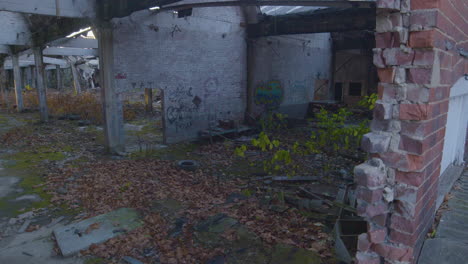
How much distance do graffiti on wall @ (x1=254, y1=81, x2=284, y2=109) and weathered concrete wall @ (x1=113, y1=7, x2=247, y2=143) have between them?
2.77 feet

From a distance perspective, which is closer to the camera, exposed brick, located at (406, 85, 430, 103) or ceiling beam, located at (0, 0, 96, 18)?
exposed brick, located at (406, 85, 430, 103)

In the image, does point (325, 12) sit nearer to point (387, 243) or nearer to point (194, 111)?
point (194, 111)

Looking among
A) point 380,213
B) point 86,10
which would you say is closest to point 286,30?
point 86,10

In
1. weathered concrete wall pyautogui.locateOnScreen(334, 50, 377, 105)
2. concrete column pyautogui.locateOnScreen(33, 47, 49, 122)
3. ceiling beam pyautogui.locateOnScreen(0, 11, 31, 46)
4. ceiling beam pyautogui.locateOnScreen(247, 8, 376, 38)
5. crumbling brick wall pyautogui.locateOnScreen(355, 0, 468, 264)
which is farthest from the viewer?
weathered concrete wall pyautogui.locateOnScreen(334, 50, 377, 105)

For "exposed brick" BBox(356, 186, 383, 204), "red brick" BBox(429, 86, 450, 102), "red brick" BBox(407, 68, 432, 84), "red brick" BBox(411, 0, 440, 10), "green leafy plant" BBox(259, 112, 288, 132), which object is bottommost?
"green leafy plant" BBox(259, 112, 288, 132)

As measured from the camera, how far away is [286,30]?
1292 centimetres

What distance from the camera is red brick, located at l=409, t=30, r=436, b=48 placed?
2389 mm

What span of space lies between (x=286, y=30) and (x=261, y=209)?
8.96 metres

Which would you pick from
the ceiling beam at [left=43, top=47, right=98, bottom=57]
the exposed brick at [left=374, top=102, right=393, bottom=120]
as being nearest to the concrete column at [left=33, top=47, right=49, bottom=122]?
the ceiling beam at [left=43, top=47, right=98, bottom=57]

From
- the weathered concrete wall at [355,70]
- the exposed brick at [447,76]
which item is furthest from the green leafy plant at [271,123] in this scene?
the exposed brick at [447,76]

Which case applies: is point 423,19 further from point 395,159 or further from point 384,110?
point 395,159

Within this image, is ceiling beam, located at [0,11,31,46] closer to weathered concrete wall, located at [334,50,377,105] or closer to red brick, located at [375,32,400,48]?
red brick, located at [375,32,400,48]

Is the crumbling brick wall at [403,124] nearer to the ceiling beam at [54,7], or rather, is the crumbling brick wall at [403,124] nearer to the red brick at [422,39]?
the red brick at [422,39]

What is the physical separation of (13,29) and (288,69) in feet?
43.4
